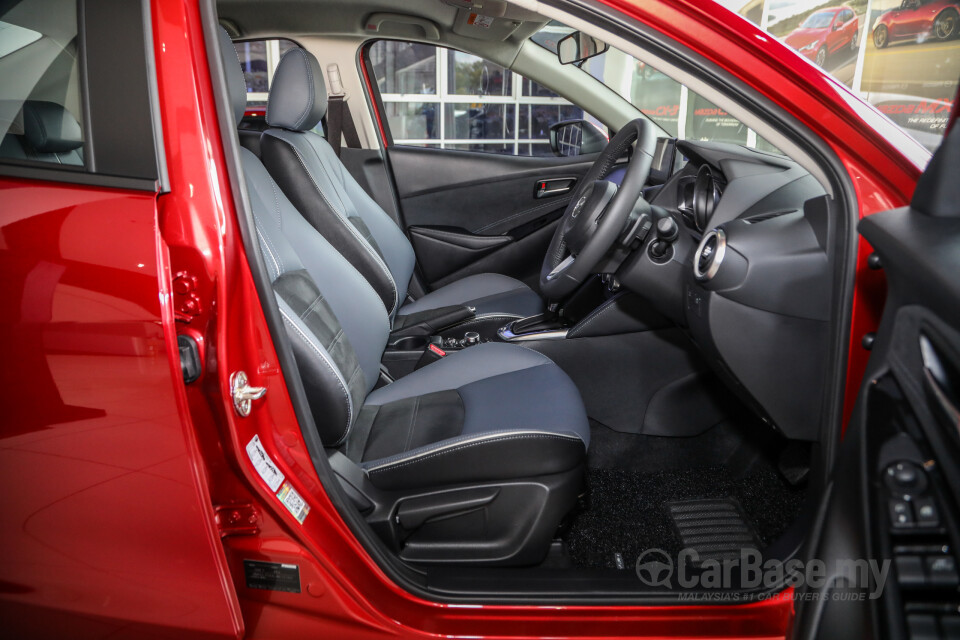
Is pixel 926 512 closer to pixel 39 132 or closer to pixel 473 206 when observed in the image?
pixel 39 132

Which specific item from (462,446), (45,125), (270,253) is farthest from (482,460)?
(45,125)

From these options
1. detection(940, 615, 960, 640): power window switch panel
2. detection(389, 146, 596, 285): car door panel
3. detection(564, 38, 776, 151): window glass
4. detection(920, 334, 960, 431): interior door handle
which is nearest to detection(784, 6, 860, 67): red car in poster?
detection(564, 38, 776, 151): window glass

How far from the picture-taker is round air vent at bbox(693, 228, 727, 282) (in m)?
1.28

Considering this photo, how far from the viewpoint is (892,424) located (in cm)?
76

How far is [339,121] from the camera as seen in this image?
3.06 m

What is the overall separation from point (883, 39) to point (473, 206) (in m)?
3.06

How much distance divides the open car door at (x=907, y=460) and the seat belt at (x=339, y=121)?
2.58 meters

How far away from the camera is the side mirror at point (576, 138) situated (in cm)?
293

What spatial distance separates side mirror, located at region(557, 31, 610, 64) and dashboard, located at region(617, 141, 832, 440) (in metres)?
0.82

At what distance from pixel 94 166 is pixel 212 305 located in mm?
251

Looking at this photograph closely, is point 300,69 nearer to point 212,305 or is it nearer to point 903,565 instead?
point 212,305

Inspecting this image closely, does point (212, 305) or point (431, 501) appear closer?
point (212, 305)

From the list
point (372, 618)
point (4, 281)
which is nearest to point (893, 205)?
point (372, 618)

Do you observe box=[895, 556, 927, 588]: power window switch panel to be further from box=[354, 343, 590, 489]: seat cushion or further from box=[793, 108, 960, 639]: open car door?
box=[354, 343, 590, 489]: seat cushion
